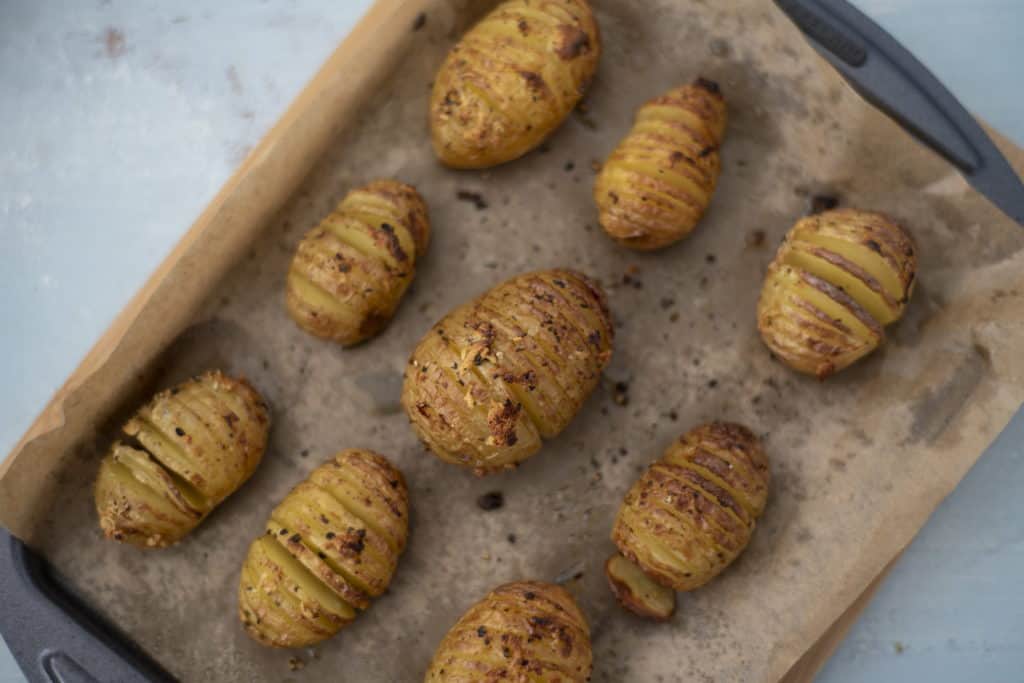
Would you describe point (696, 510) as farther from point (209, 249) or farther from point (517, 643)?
point (209, 249)

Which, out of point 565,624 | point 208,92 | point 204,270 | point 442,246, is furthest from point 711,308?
point 208,92

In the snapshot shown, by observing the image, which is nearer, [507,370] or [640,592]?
[507,370]

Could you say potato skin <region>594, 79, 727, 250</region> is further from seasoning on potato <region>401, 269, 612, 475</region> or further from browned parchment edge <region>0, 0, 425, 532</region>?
browned parchment edge <region>0, 0, 425, 532</region>

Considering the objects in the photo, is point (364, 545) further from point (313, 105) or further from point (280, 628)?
point (313, 105)

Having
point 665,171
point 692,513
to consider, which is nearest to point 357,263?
point 665,171

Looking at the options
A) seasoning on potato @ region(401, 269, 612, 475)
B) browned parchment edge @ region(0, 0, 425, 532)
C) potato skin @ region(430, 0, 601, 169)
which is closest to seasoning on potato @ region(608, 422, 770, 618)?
seasoning on potato @ region(401, 269, 612, 475)

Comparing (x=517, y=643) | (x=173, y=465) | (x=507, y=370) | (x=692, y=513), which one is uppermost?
(x=173, y=465)
